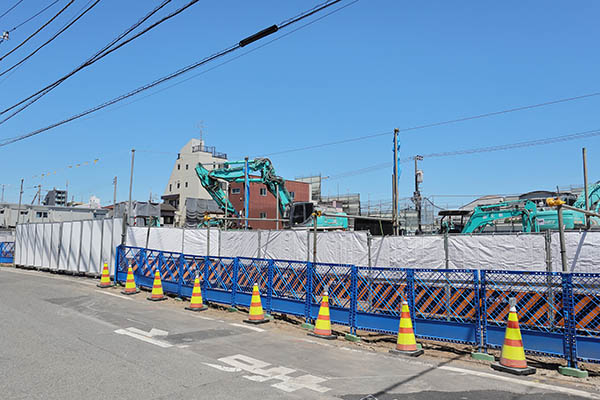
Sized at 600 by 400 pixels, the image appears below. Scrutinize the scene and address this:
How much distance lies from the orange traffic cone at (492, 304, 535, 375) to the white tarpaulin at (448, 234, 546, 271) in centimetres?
542

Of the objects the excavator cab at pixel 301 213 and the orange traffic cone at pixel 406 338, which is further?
the excavator cab at pixel 301 213

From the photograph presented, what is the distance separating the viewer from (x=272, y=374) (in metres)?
6.84

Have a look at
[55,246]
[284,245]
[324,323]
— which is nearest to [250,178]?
[284,245]

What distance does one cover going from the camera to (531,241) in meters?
12.1

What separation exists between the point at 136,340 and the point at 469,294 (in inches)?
267

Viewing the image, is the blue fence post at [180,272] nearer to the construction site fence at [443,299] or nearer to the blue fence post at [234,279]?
the construction site fence at [443,299]

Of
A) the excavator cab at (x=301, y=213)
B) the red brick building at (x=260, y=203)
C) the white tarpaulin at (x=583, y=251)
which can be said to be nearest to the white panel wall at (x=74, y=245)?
the excavator cab at (x=301, y=213)

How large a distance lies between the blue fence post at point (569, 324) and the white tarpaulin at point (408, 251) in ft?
19.8

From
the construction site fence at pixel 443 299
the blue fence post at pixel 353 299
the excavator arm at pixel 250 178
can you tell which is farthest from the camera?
the excavator arm at pixel 250 178

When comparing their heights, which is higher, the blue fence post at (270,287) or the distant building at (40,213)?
the distant building at (40,213)

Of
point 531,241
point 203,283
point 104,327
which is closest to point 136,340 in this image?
point 104,327

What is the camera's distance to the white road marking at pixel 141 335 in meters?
8.61

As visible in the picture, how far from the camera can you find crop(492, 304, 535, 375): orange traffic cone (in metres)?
7.23

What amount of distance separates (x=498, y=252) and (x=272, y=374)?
8.45 metres
